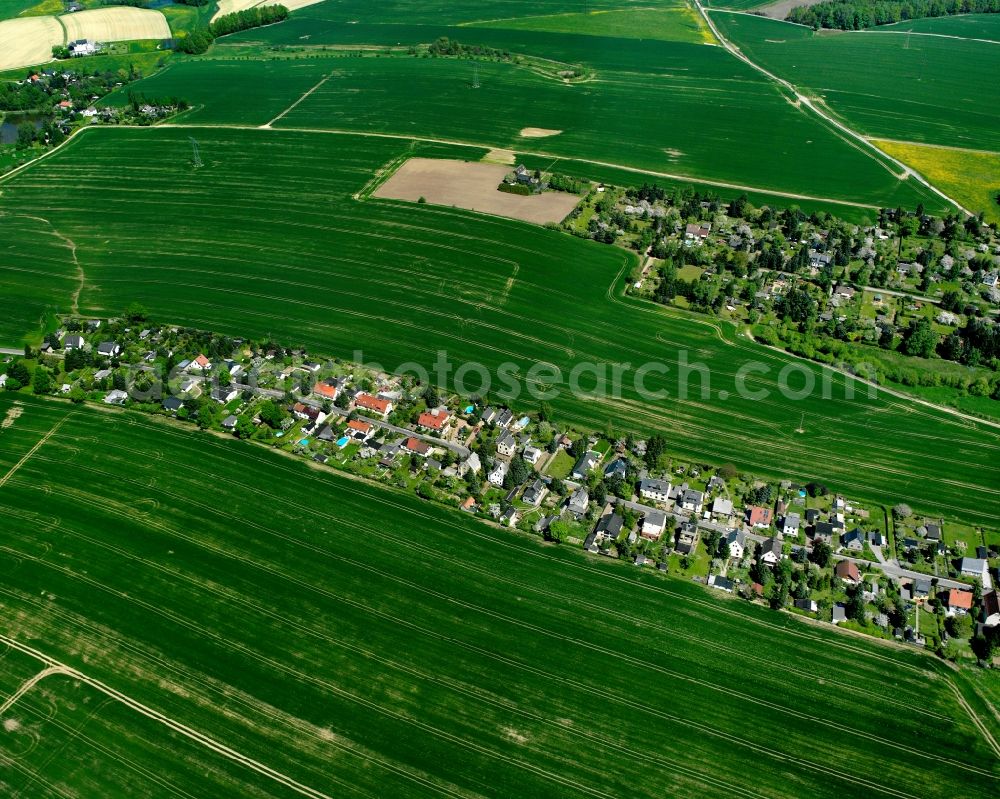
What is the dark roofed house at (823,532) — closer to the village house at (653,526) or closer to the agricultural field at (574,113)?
the village house at (653,526)

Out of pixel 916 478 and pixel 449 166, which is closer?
pixel 916 478

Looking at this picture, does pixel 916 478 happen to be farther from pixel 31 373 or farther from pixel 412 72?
pixel 412 72

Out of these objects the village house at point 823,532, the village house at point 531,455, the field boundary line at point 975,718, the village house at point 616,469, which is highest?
the village house at point 531,455

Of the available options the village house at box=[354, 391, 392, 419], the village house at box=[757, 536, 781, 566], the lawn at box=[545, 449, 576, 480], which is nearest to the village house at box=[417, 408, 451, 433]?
the village house at box=[354, 391, 392, 419]

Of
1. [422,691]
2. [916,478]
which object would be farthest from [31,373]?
[916,478]

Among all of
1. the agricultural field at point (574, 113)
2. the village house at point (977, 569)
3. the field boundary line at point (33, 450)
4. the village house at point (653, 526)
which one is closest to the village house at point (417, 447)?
the village house at point (653, 526)

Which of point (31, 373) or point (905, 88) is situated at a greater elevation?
point (905, 88)

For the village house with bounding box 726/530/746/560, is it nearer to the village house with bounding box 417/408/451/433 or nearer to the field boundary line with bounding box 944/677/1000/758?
the field boundary line with bounding box 944/677/1000/758
